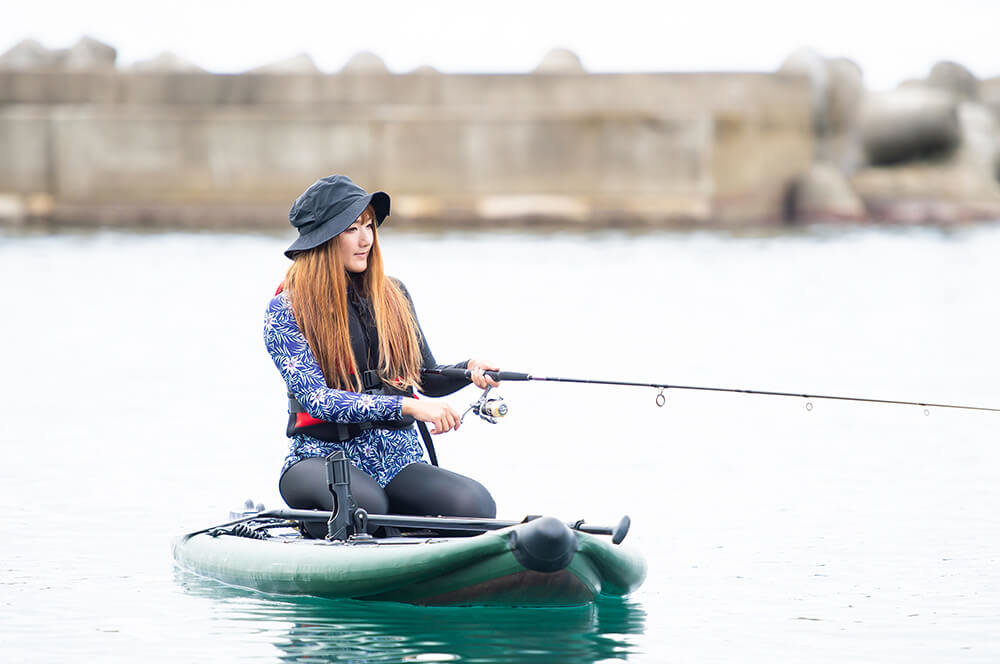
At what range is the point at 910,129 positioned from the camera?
1528 inches

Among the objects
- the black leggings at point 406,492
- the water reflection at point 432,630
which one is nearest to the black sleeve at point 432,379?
the black leggings at point 406,492

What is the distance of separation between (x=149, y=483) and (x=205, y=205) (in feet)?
77.4

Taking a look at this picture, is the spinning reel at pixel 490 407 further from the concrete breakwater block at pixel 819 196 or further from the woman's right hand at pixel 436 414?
the concrete breakwater block at pixel 819 196

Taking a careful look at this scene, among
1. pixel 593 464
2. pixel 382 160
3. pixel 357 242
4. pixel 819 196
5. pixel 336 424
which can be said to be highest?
pixel 382 160

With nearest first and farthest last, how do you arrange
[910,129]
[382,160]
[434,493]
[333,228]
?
[333,228] → [434,493] → [382,160] → [910,129]

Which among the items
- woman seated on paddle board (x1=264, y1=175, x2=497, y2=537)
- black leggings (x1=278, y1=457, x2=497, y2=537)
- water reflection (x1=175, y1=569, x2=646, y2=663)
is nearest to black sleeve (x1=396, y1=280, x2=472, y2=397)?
woman seated on paddle board (x1=264, y1=175, x2=497, y2=537)

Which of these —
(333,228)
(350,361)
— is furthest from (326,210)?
(350,361)

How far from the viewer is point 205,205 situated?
33188 mm

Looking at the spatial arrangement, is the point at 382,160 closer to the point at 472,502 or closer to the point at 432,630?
the point at 472,502

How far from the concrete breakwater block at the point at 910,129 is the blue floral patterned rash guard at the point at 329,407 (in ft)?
109

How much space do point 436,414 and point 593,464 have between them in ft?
15.2

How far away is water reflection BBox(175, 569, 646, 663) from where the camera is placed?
6293mm

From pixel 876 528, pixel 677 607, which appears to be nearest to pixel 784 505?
pixel 876 528

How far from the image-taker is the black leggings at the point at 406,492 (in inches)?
259
